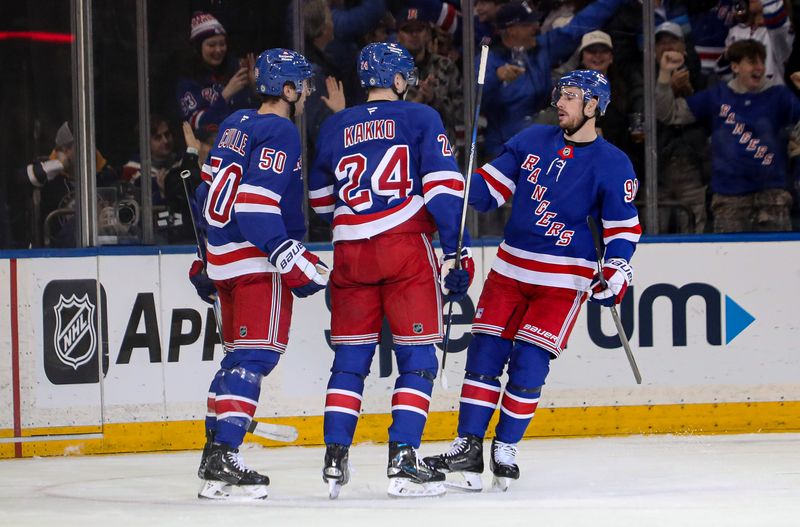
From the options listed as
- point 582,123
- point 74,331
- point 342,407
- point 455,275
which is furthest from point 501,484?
point 74,331

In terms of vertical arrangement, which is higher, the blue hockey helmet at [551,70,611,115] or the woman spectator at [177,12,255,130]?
the woman spectator at [177,12,255,130]

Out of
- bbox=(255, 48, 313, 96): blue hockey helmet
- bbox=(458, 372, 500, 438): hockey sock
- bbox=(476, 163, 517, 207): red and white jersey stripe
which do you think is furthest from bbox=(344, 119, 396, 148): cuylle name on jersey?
bbox=(458, 372, 500, 438): hockey sock

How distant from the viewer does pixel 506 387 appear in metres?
4.87

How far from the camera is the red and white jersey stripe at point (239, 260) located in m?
4.77

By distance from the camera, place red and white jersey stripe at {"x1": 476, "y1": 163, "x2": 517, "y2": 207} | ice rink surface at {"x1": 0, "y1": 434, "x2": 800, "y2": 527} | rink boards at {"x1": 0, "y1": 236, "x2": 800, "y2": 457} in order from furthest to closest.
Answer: rink boards at {"x1": 0, "y1": 236, "x2": 800, "y2": 457}
red and white jersey stripe at {"x1": 476, "y1": 163, "x2": 517, "y2": 207}
ice rink surface at {"x1": 0, "y1": 434, "x2": 800, "y2": 527}

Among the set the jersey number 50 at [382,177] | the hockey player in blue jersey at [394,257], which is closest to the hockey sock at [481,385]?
the hockey player in blue jersey at [394,257]

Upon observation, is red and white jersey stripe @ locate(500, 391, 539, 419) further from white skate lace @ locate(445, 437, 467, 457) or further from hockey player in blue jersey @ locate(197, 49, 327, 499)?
hockey player in blue jersey @ locate(197, 49, 327, 499)

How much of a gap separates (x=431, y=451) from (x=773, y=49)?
2.53 meters

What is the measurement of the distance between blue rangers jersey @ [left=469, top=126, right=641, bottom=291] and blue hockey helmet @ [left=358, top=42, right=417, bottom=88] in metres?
0.52

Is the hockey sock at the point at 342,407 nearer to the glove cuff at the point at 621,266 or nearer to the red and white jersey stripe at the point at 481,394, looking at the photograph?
the red and white jersey stripe at the point at 481,394

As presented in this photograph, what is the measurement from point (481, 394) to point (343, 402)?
1.67ft

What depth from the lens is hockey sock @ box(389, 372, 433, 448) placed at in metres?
4.64

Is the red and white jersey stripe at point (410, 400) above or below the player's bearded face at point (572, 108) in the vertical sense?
below

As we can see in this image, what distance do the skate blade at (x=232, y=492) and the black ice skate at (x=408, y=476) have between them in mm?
415
